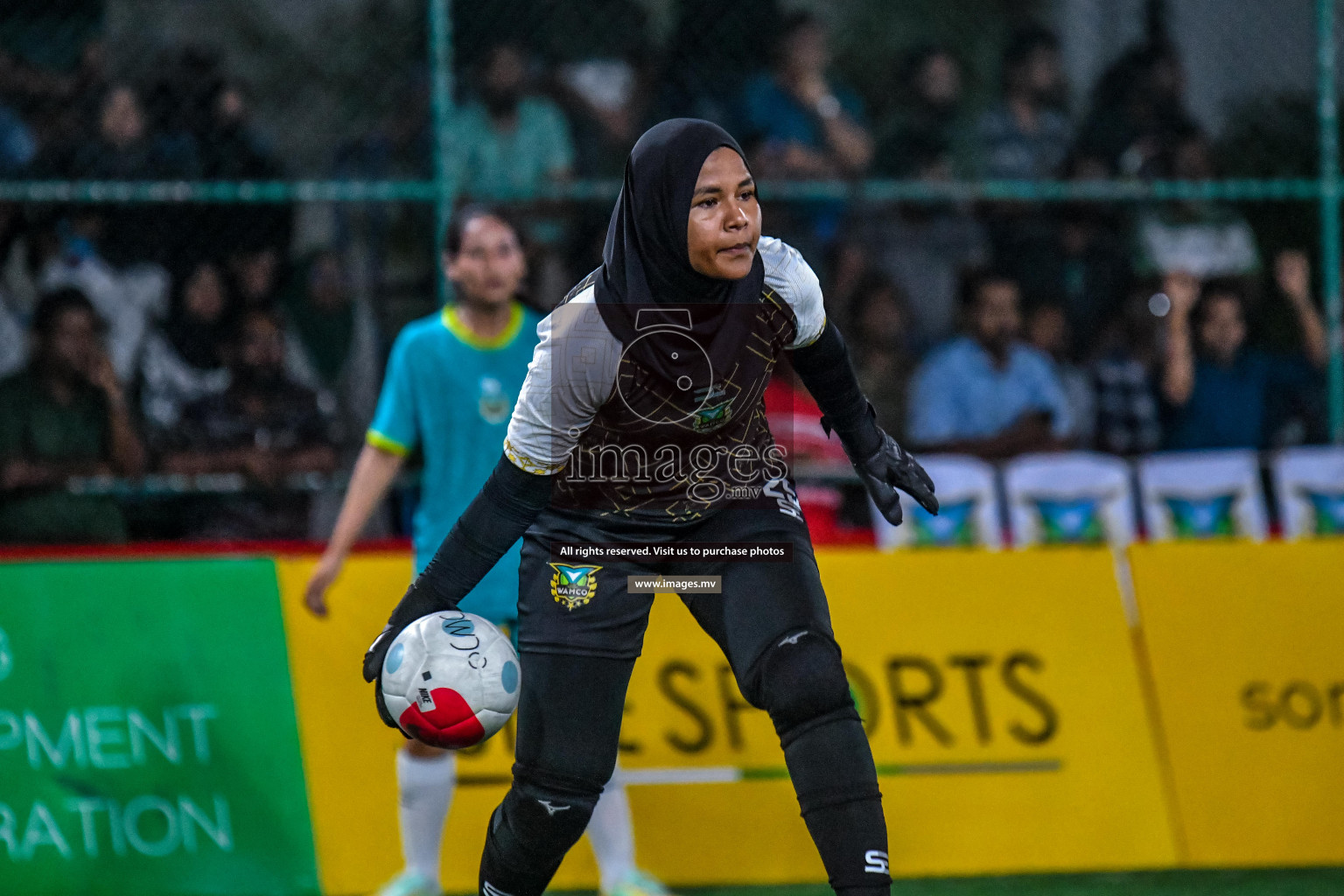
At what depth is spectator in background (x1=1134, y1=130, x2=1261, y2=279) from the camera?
8.48 m

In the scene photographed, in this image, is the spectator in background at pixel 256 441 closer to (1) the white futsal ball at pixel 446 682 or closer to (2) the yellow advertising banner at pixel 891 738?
(2) the yellow advertising banner at pixel 891 738

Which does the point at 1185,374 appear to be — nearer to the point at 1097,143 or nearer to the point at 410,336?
the point at 1097,143

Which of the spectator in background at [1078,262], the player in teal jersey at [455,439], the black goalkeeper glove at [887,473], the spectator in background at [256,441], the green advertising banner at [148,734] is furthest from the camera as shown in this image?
the spectator in background at [1078,262]

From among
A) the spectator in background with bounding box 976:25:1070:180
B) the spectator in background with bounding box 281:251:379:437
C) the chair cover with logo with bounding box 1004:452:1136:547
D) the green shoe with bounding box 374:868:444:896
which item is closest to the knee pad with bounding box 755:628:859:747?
the green shoe with bounding box 374:868:444:896

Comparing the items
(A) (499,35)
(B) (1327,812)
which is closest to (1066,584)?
(B) (1327,812)

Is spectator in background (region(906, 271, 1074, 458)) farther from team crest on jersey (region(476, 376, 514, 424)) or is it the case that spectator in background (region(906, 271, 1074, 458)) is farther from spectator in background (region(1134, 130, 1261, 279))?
team crest on jersey (region(476, 376, 514, 424))

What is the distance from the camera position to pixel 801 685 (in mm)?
3432

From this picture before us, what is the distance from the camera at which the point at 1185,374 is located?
797 cm

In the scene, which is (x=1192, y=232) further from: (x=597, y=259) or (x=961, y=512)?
(x=597, y=259)

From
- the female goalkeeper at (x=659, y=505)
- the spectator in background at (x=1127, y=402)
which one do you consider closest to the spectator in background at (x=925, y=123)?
the spectator in background at (x=1127, y=402)

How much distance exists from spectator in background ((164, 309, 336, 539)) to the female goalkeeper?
3.71 meters

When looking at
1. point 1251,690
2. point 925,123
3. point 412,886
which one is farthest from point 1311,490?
point 412,886

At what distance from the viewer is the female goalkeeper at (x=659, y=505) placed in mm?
3416

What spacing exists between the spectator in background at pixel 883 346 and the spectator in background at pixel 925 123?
2.41ft
